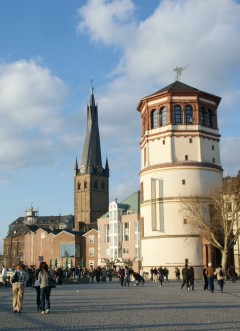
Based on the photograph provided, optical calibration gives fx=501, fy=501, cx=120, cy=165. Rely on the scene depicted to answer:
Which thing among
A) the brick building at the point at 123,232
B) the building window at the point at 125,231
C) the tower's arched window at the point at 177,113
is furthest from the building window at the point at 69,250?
the tower's arched window at the point at 177,113

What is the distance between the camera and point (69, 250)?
352 feet

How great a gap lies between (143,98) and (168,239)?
16123mm

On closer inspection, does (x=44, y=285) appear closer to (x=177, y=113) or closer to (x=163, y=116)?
(x=177, y=113)

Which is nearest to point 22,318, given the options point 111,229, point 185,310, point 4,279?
point 185,310

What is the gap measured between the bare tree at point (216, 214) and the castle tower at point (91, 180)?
9466cm

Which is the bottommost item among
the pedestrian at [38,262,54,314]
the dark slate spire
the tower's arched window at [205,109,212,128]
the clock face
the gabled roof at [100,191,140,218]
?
the pedestrian at [38,262,54,314]

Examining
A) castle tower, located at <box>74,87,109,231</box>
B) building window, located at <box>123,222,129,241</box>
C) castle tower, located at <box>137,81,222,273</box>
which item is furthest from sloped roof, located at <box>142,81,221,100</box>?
castle tower, located at <box>74,87,109,231</box>

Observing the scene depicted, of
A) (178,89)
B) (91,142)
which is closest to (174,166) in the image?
(178,89)

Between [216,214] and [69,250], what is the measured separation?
62.0m

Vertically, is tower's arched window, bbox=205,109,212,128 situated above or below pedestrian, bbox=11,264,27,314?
above

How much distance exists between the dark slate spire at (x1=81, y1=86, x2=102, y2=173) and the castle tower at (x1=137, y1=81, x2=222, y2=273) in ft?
304

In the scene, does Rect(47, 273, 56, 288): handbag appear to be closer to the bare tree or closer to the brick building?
the bare tree

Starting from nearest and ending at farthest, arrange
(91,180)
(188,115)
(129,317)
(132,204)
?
(129,317)
(188,115)
(132,204)
(91,180)

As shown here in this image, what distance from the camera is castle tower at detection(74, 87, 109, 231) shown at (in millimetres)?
148875
